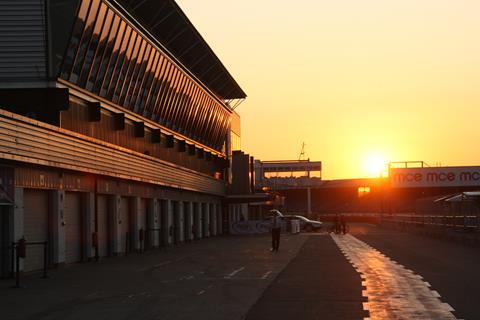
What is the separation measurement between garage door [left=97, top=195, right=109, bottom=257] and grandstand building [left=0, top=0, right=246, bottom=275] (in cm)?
4

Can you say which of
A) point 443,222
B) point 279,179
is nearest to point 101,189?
point 443,222

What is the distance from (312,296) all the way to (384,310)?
2.28 meters

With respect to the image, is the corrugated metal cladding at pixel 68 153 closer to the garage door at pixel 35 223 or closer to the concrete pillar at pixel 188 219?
the garage door at pixel 35 223

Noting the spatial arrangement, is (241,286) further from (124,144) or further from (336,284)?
(124,144)

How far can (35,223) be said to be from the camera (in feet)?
72.9

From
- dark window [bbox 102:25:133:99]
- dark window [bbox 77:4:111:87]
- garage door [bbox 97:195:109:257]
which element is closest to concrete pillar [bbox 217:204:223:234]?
Answer: garage door [bbox 97:195:109:257]

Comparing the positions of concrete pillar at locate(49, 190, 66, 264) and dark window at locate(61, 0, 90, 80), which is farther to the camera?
dark window at locate(61, 0, 90, 80)

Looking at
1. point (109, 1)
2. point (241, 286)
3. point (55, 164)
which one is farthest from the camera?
point (109, 1)

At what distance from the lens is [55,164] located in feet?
72.9

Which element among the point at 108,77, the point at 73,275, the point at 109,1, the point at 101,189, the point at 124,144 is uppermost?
the point at 109,1

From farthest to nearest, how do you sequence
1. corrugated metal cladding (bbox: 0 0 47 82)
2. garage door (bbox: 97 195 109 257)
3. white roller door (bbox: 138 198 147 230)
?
1. white roller door (bbox: 138 198 147 230)
2. garage door (bbox: 97 195 109 257)
3. corrugated metal cladding (bbox: 0 0 47 82)

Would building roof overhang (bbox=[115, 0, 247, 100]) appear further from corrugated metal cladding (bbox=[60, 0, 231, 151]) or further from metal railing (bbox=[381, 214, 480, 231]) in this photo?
metal railing (bbox=[381, 214, 480, 231])

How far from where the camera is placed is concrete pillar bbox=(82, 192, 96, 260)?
26484mm

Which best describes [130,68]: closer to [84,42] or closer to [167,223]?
[84,42]
